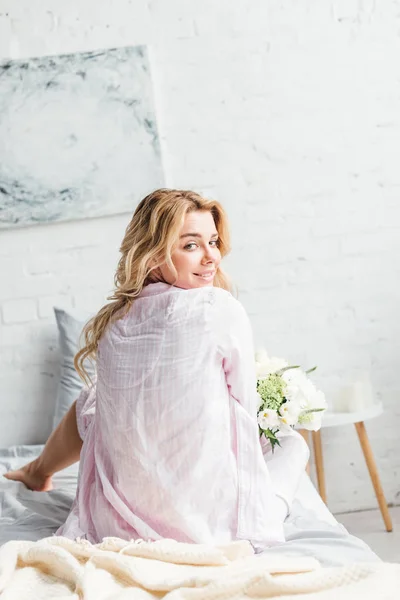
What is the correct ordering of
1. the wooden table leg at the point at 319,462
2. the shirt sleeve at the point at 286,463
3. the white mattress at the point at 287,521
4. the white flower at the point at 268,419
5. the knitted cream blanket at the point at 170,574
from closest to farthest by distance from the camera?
the knitted cream blanket at the point at 170,574 < the white mattress at the point at 287,521 < the shirt sleeve at the point at 286,463 < the white flower at the point at 268,419 < the wooden table leg at the point at 319,462

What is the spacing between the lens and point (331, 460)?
3766 millimetres

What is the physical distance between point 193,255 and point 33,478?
0.97 m

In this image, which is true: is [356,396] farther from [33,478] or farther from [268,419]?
[33,478]

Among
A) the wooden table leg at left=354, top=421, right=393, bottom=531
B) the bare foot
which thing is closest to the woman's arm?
the bare foot

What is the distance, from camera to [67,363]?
3.46 m

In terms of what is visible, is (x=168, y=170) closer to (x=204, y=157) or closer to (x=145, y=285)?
(x=204, y=157)

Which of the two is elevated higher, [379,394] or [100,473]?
[100,473]

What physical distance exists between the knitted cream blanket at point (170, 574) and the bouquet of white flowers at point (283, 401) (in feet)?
1.58

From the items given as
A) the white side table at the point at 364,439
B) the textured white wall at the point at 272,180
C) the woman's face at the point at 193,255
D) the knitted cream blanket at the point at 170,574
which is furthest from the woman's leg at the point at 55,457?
the white side table at the point at 364,439

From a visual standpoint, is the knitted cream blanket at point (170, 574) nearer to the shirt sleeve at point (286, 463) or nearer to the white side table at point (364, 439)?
the shirt sleeve at point (286, 463)

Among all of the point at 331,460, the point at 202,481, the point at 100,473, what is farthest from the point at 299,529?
the point at 331,460

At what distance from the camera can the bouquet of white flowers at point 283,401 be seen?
2.19 metres

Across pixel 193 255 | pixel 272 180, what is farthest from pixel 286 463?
→ pixel 272 180

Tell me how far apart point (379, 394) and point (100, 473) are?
202cm
